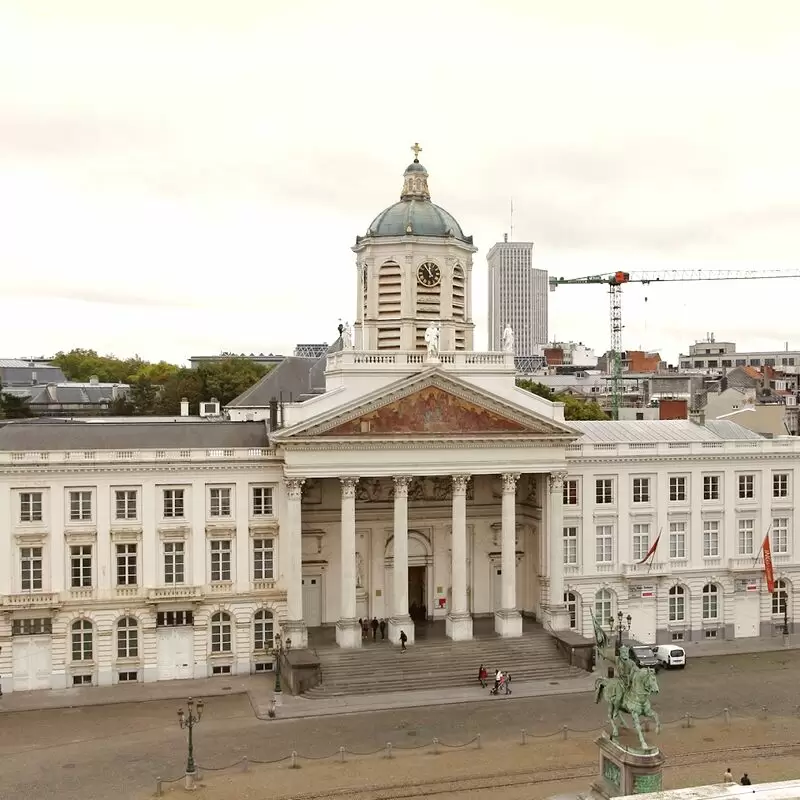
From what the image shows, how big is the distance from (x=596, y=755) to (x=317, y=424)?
22.7m

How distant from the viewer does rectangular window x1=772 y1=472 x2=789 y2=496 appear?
65375 millimetres

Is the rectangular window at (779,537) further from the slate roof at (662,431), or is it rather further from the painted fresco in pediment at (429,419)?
the painted fresco in pediment at (429,419)

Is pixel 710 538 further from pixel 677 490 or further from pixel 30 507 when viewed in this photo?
pixel 30 507

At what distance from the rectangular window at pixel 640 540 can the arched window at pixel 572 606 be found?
4622mm

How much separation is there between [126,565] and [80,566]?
2.40 m

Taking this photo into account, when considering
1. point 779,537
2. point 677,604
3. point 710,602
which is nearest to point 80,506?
point 677,604

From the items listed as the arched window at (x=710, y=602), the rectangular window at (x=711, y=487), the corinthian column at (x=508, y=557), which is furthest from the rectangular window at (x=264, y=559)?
the rectangular window at (x=711, y=487)

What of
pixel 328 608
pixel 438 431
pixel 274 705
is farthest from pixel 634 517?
pixel 274 705

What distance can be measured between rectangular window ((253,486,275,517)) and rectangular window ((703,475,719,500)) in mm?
27505

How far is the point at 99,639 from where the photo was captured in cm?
5453

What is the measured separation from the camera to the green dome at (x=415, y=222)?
208 ft

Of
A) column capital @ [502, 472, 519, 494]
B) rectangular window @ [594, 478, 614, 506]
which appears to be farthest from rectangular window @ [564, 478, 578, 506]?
column capital @ [502, 472, 519, 494]

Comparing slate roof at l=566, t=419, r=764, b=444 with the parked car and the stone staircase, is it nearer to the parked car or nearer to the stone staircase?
the parked car

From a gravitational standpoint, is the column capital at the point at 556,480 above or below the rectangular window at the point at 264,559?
above
